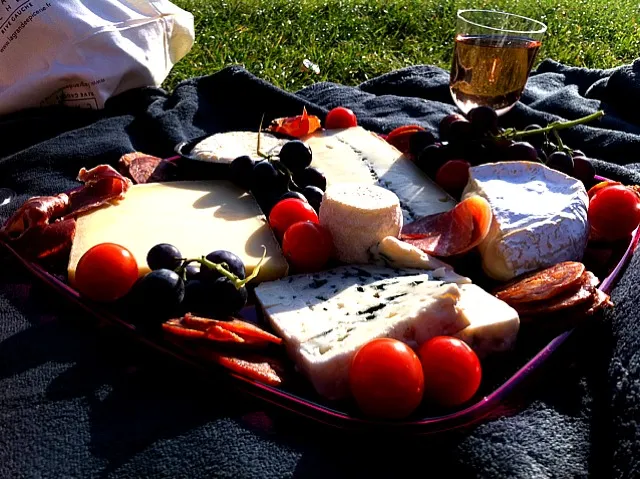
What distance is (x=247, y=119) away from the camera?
7.66ft

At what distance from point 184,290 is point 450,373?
434mm

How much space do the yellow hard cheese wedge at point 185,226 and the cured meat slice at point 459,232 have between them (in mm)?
271

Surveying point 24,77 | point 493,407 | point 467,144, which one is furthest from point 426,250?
point 24,77

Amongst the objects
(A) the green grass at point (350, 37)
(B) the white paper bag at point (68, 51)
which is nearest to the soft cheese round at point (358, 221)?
(B) the white paper bag at point (68, 51)

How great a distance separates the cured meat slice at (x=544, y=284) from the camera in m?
1.07

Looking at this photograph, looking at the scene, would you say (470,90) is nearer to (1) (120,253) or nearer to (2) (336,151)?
(2) (336,151)

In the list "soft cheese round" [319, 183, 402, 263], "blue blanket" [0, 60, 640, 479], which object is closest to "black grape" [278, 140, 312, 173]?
"soft cheese round" [319, 183, 402, 263]

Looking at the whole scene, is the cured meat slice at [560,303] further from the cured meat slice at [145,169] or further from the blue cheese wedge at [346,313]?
the cured meat slice at [145,169]

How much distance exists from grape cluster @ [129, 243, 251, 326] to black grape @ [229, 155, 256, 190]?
43 centimetres

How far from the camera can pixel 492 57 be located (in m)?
1.81

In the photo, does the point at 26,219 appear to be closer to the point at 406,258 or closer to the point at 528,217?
the point at 406,258

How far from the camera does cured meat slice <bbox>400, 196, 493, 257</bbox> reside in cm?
122

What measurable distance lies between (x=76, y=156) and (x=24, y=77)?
0.55 m

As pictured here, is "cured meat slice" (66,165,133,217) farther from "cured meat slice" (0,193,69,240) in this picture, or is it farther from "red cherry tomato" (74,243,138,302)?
"red cherry tomato" (74,243,138,302)
